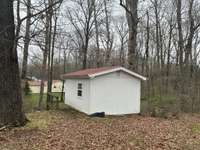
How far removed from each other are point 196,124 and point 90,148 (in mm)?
6172

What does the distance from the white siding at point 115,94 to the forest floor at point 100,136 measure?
2314 mm

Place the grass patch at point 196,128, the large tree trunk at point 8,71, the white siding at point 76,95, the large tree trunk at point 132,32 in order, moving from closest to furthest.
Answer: the large tree trunk at point 8,71 → the grass patch at point 196,128 → the white siding at point 76,95 → the large tree trunk at point 132,32

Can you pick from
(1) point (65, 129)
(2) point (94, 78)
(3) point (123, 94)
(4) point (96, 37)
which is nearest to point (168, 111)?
(3) point (123, 94)

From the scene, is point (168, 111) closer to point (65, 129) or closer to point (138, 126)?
point (138, 126)

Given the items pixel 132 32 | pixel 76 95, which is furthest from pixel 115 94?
pixel 132 32

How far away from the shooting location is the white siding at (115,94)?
13703 millimetres

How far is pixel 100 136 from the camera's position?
28.4 feet

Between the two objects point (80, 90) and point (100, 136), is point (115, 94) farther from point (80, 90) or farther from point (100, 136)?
point (100, 136)

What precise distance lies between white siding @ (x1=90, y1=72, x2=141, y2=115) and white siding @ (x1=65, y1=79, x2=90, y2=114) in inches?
18.5

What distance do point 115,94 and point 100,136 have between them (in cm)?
556

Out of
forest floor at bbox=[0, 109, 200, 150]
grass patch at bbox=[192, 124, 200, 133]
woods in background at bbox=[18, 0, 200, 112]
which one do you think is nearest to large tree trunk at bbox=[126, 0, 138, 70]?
woods in background at bbox=[18, 0, 200, 112]

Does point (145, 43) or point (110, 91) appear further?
point (145, 43)

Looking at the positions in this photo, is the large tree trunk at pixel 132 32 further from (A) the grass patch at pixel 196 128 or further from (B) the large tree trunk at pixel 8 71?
(B) the large tree trunk at pixel 8 71

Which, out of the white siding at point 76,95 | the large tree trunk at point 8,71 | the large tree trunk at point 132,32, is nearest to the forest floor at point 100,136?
the large tree trunk at point 8,71
